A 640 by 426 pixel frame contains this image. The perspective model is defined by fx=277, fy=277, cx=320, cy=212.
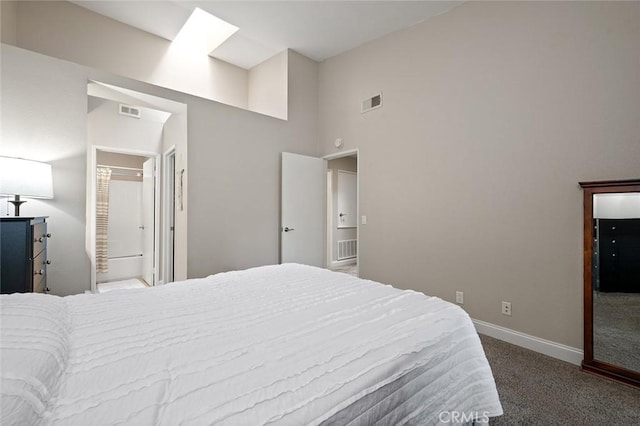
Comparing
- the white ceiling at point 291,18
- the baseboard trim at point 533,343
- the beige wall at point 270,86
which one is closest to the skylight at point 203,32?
the white ceiling at point 291,18

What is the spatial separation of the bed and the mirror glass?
155 cm

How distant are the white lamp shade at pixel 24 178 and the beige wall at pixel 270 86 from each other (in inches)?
106

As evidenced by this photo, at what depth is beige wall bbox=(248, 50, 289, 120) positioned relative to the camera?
13.3ft

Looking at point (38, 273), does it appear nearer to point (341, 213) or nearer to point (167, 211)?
point (167, 211)

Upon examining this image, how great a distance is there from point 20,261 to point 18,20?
276 centimetres

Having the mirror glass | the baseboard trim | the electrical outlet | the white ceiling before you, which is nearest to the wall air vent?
the white ceiling

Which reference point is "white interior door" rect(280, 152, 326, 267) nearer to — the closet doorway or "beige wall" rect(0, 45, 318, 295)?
"beige wall" rect(0, 45, 318, 295)

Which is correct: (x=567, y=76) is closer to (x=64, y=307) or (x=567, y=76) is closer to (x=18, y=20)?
(x=64, y=307)

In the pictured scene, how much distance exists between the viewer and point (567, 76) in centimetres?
227

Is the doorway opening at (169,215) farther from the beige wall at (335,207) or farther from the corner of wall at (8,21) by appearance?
the beige wall at (335,207)

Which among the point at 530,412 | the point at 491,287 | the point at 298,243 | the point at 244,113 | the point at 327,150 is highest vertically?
the point at 244,113

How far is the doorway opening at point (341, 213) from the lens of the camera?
6.17 metres

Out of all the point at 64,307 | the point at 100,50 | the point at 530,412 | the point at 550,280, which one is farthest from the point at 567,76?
the point at 100,50

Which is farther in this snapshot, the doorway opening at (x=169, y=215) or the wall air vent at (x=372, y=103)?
the doorway opening at (x=169, y=215)
